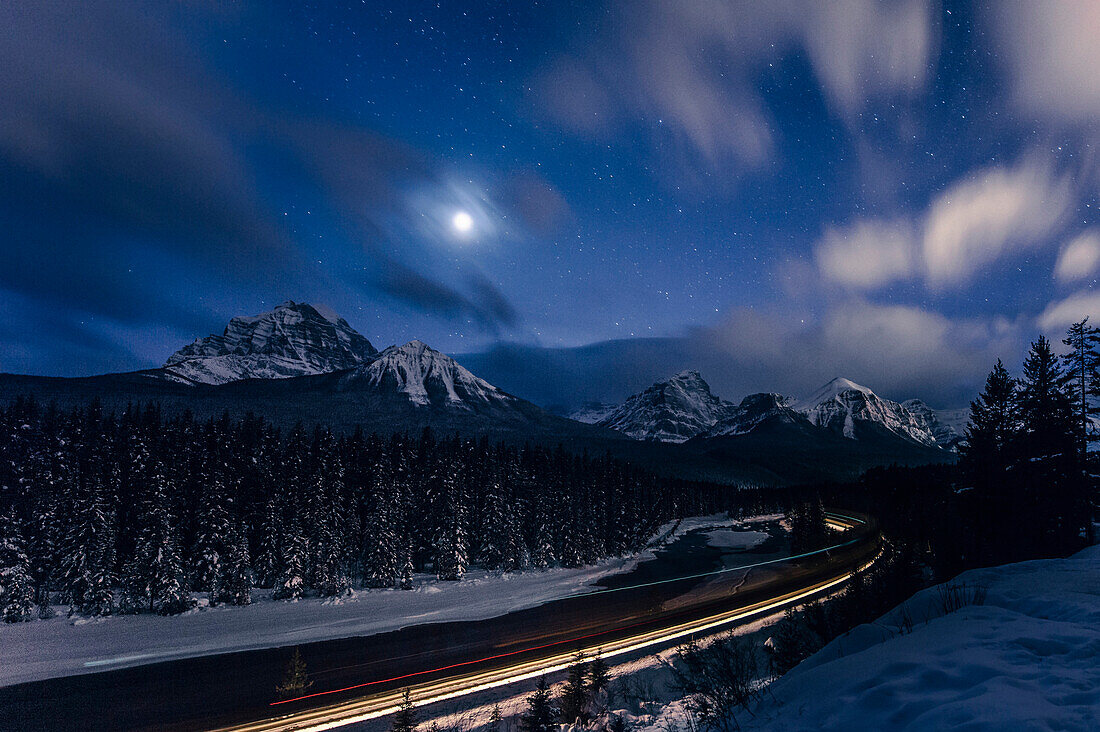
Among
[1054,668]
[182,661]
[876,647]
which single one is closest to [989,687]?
[1054,668]

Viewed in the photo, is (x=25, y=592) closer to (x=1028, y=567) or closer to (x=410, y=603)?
(x=410, y=603)

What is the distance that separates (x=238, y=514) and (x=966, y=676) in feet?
177

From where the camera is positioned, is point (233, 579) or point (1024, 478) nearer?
point (1024, 478)

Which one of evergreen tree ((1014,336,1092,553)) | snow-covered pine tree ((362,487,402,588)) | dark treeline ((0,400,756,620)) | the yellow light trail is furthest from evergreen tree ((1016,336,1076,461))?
snow-covered pine tree ((362,487,402,588))

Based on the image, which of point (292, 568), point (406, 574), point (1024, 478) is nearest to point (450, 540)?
point (406, 574)

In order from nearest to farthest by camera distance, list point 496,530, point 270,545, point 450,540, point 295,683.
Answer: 1. point 295,683
2. point 270,545
3. point 450,540
4. point 496,530

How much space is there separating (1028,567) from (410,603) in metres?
40.9

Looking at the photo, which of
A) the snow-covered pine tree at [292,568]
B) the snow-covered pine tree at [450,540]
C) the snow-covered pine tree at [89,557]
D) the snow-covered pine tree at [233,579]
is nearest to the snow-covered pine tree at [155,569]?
the snow-covered pine tree at [89,557]

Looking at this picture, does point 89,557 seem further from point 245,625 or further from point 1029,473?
point 1029,473

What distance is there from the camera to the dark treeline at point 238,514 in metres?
34.8

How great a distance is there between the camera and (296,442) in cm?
5044

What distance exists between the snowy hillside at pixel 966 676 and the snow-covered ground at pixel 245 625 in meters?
33.8

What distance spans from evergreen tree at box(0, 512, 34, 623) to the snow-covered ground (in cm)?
91

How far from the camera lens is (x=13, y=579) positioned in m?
31.0
